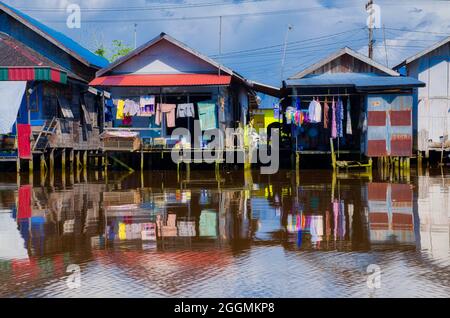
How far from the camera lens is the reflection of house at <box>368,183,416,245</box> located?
10.2m

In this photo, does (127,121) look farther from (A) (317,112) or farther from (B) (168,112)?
(A) (317,112)

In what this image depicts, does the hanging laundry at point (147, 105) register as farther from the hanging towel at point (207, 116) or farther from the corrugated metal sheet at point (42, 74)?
the corrugated metal sheet at point (42, 74)

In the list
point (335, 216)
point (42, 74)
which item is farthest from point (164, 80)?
point (335, 216)

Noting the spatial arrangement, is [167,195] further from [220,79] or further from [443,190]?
[220,79]

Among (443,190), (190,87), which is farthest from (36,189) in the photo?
(443,190)

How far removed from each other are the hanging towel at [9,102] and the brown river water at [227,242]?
6090mm

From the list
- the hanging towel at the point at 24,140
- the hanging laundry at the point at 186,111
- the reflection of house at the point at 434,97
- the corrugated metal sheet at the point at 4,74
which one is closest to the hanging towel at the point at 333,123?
the reflection of house at the point at 434,97

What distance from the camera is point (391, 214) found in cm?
1256

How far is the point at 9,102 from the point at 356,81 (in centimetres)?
1248

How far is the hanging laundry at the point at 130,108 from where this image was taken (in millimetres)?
25078

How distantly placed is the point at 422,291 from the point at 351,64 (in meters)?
20.1

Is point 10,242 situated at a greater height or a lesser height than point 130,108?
lesser

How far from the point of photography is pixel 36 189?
59.6 ft
